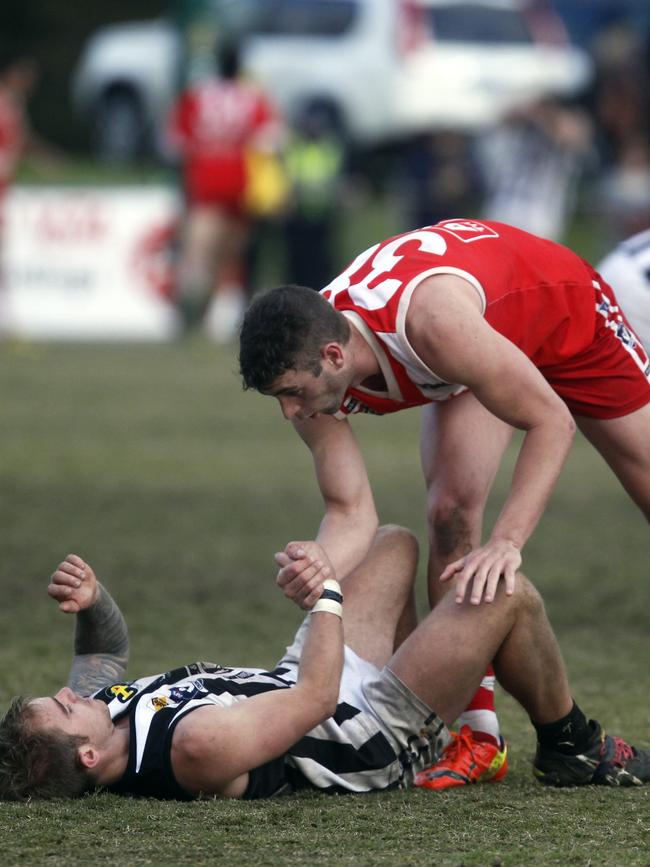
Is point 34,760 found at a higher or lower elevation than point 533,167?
lower

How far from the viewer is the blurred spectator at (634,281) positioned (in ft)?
18.8

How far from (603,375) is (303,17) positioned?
17252mm

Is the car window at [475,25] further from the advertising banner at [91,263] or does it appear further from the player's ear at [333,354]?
the player's ear at [333,354]

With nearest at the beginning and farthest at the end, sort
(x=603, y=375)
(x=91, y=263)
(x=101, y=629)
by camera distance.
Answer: (x=101, y=629), (x=603, y=375), (x=91, y=263)

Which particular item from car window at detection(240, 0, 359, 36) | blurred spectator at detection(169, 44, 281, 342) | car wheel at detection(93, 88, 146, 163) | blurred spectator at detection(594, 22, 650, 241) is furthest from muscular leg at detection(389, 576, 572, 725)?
car wheel at detection(93, 88, 146, 163)

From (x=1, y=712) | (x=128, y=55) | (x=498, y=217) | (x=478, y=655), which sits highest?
(x=128, y=55)

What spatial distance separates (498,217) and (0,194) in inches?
216

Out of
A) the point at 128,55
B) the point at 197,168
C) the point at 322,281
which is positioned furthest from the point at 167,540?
the point at 128,55

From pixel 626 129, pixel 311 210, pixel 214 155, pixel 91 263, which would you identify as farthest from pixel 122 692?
→ pixel 311 210

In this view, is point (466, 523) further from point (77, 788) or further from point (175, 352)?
point (175, 352)

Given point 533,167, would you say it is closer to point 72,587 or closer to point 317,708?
point 72,587

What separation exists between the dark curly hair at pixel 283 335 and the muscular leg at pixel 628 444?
97 centimetres

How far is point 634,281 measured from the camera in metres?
5.80

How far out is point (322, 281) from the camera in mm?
17391
